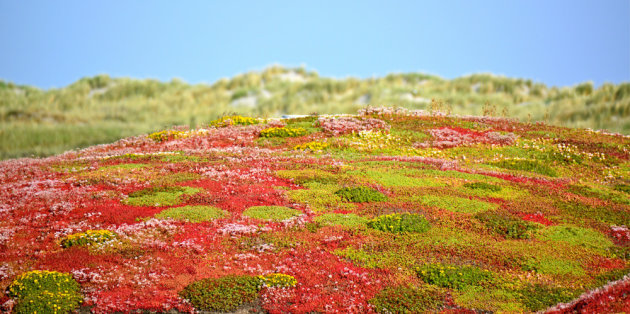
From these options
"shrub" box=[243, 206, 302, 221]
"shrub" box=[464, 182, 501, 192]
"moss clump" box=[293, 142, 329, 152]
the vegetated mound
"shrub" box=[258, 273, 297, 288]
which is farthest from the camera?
"moss clump" box=[293, 142, 329, 152]

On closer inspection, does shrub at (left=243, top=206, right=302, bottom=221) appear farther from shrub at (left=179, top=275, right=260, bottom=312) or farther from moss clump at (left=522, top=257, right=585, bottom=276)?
moss clump at (left=522, top=257, right=585, bottom=276)

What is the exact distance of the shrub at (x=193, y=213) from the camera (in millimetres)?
16719

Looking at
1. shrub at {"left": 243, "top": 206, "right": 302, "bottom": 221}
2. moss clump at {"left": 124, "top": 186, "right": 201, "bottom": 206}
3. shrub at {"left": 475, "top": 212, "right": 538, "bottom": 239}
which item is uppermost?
moss clump at {"left": 124, "top": 186, "right": 201, "bottom": 206}

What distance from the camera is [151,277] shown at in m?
12.8

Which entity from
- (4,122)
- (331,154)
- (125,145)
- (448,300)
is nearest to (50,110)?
(4,122)

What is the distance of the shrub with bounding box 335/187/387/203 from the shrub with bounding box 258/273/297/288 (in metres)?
7.02

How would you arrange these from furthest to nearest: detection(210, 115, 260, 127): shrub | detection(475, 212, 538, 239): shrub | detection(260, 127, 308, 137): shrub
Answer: detection(210, 115, 260, 127): shrub
detection(260, 127, 308, 137): shrub
detection(475, 212, 538, 239): shrub

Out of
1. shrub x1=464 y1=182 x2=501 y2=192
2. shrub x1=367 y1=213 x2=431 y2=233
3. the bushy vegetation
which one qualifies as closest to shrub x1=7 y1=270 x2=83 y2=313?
shrub x1=367 y1=213 x2=431 y2=233

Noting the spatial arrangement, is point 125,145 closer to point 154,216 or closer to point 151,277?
point 154,216

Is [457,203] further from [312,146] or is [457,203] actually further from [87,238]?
[312,146]

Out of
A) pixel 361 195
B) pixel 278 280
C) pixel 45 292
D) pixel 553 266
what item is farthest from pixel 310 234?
pixel 45 292

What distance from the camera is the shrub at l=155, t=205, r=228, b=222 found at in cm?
1672

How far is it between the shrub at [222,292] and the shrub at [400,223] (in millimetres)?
5153

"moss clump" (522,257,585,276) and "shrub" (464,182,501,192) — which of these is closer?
"moss clump" (522,257,585,276)
